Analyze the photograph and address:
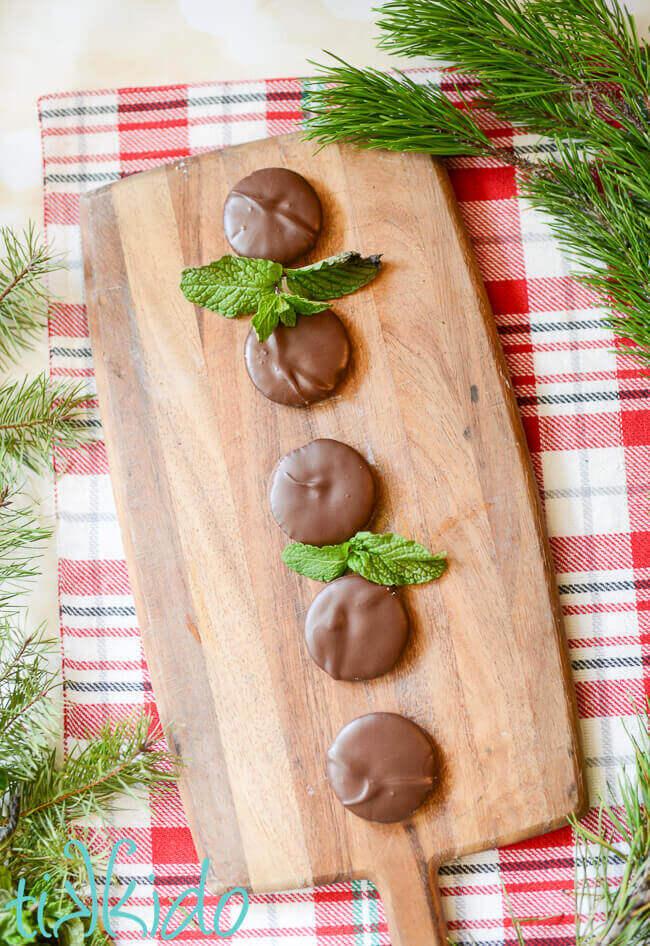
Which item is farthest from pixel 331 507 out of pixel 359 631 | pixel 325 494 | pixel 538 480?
pixel 538 480

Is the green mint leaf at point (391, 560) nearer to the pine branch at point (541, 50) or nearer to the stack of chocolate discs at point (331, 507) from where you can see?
the stack of chocolate discs at point (331, 507)

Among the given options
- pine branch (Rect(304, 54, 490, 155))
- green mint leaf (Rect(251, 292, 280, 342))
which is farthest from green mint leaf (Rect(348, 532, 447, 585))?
pine branch (Rect(304, 54, 490, 155))

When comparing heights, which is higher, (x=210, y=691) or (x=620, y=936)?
(x=210, y=691)

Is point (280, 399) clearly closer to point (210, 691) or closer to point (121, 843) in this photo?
point (210, 691)

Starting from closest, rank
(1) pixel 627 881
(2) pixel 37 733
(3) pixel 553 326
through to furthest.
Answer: (1) pixel 627 881 < (2) pixel 37 733 < (3) pixel 553 326

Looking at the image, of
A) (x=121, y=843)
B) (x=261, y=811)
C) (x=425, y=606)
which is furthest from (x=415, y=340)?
(x=121, y=843)

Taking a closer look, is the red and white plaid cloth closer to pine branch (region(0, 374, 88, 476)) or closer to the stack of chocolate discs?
pine branch (region(0, 374, 88, 476))

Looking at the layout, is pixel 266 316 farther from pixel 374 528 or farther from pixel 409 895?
pixel 409 895
